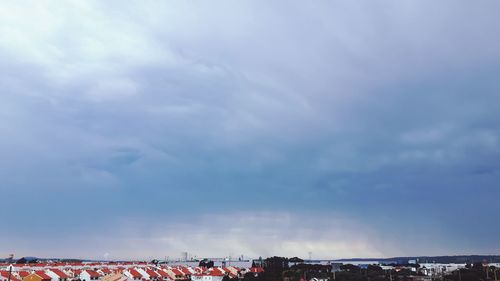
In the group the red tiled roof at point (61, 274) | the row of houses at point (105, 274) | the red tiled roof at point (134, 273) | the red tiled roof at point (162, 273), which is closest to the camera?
the row of houses at point (105, 274)

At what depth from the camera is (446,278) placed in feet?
295

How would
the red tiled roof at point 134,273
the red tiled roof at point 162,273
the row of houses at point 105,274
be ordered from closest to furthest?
the row of houses at point 105,274, the red tiled roof at point 134,273, the red tiled roof at point 162,273

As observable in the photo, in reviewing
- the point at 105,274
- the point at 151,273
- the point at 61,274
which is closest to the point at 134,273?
the point at 151,273

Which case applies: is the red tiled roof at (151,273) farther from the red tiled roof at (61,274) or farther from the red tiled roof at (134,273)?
the red tiled roof at (61,274)

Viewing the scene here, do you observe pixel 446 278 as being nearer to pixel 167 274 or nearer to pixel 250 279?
pixel 250 279

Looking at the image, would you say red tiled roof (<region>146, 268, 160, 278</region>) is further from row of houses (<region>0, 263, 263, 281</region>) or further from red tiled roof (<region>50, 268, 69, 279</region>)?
red tiled roof (<region>50, 268, 69, 279</region>)

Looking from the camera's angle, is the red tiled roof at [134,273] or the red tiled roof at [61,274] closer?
the red tiled roof at [61,274]

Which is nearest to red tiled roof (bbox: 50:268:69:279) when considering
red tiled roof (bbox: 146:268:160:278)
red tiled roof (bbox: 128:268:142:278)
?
red tiled roof (bbox: 128:268:142:278)

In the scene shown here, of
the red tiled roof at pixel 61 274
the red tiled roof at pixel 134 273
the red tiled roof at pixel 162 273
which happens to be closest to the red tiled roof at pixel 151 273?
the red tiled roof at pixel 162 273

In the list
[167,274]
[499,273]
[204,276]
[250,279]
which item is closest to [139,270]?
[167,274]

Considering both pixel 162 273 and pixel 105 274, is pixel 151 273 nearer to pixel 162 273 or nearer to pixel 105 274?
pixel 162 273

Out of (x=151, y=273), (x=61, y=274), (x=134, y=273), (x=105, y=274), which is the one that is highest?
Result: (x=61, y=274)

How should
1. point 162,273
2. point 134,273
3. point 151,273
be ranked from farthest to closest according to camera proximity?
point 162,273
point 151,273
point 134,273

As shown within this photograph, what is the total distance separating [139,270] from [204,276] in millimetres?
14907
